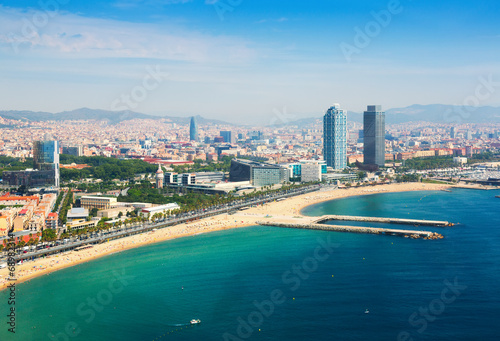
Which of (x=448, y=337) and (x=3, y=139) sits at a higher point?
(x=3, y=139)

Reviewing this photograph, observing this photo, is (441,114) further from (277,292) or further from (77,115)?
(277,292)

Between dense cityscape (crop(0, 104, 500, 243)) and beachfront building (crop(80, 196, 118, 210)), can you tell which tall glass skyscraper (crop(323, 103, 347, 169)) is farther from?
beachfront building (crop(80, 196, 118, 210))

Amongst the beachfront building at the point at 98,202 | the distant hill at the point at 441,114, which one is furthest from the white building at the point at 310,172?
the distant hill at the point at 441,114

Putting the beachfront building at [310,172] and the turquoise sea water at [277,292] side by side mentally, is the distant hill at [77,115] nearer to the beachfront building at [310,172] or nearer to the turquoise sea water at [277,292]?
the beachfront building at [310,172]

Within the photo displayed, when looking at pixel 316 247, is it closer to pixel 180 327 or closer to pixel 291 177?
pixel 180 327

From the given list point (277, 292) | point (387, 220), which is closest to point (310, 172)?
point (387, 220)

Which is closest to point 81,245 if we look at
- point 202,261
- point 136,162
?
point 202,261
